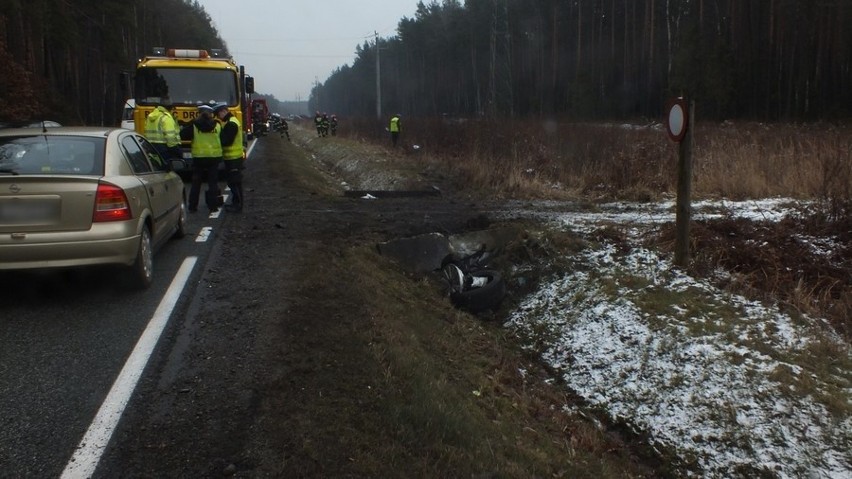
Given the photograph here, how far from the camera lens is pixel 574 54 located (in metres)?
59.5

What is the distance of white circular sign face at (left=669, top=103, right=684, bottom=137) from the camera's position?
21.5 feet

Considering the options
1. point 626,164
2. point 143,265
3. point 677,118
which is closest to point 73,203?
point 143,265

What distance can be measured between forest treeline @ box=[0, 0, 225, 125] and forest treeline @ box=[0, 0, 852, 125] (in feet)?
0.26

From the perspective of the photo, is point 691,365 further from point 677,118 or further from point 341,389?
point 341,389

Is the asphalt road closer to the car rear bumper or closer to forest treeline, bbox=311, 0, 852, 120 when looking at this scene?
the car rear bumper

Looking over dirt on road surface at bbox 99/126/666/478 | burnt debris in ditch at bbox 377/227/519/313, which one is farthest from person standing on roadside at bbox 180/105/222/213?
burnt debris in ditch at bbox 377/227/519/313

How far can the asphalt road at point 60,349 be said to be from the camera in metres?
3.39

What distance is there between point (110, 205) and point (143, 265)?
0.69 m

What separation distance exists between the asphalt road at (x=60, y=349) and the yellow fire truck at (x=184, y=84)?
8.23 meters

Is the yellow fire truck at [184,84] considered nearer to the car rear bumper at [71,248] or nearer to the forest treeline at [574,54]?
the car rear bumper at [71,248]

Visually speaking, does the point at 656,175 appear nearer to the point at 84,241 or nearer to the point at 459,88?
the point at 84,241

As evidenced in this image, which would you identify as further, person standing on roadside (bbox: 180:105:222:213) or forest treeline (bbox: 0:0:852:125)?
forest treeline (bbox: 0:0:852:125)

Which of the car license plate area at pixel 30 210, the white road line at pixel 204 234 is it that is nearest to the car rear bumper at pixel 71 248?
the car license plate area at pixel 30 210

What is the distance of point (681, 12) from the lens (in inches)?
1946
